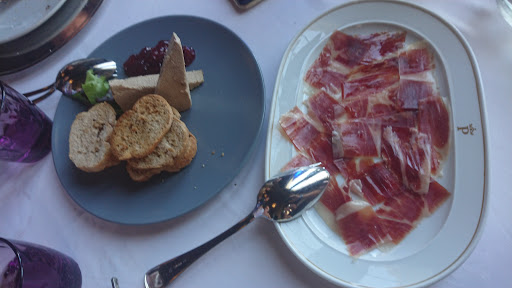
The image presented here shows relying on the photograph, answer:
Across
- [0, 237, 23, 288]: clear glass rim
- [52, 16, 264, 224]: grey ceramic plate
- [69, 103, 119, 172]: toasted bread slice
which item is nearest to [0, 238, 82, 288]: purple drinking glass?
[0, 237, 23, 288]: clear glass rim

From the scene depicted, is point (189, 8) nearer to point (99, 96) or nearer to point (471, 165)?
point (99, 96)

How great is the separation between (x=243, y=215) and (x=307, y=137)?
13.6 inches

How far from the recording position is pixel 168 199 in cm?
115

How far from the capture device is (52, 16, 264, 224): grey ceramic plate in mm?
1141

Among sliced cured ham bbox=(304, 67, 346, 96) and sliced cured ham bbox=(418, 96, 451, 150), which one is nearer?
sliced cured ham bbox=(418, 96, 451, 150)

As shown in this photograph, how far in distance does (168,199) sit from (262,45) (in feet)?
2.37

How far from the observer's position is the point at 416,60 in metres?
1.21

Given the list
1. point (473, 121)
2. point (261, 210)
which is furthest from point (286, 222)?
point (473, 121)

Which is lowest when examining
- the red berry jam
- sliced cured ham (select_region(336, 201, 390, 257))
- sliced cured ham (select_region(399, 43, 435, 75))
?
sliced cured ham (select_region(336, 201, 390, 257))

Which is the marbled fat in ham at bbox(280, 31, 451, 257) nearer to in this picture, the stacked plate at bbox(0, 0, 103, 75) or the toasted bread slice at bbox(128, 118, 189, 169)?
the toasted bread slice at bbox(128, 118, 189, 169)

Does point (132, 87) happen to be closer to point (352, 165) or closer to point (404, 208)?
point (352, 165)

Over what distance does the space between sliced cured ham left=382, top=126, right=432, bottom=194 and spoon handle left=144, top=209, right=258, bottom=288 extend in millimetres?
485

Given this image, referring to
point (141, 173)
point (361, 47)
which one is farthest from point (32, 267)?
point (361, 47)

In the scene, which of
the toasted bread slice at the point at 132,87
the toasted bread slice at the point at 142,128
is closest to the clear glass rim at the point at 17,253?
the toasted bread slice at the point at 142,128
